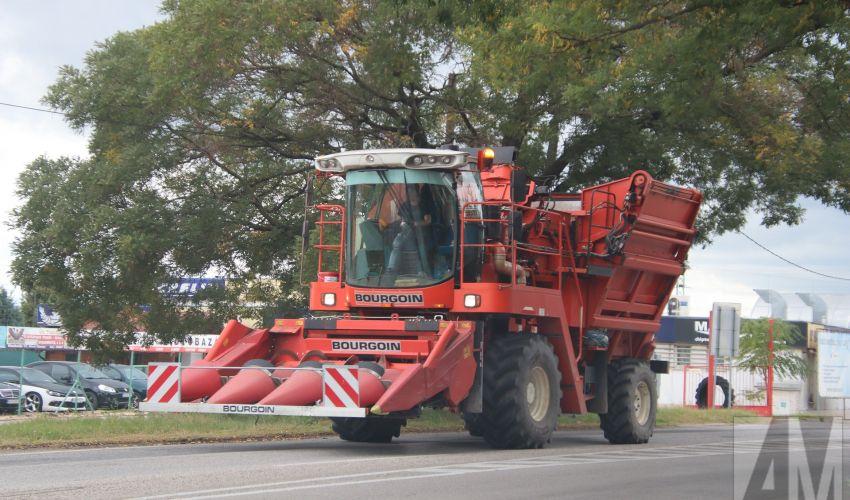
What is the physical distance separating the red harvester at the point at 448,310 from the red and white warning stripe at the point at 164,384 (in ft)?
0.10

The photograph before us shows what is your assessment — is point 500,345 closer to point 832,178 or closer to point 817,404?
point 832,178

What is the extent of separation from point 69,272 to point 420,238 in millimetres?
11099

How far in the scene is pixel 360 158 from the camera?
1541 centimetres

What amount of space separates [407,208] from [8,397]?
57.8ft

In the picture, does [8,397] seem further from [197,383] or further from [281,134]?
[197,383]

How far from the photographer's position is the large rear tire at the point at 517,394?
48.4 feet

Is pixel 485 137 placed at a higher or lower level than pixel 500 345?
higher

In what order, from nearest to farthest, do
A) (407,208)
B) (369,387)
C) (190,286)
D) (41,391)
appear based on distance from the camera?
(369,387), (407,208), (190,286), (41,391)

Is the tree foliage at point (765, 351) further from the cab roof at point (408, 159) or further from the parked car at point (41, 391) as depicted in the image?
the cab roof at point (408, 159)

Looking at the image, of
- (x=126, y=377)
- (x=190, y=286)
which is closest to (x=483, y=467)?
(x=190, y=286)

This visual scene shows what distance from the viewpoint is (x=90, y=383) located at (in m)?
31.7

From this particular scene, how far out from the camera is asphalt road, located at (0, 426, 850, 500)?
968cm

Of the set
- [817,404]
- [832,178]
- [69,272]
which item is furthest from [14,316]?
[832,178]

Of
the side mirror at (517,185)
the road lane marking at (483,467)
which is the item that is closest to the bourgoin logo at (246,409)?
the road lane marking at (483,467)
